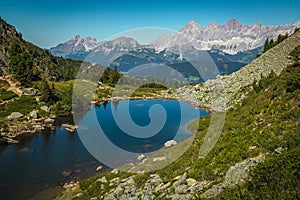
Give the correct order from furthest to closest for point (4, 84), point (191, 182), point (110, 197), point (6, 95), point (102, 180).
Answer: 1. point (4, 84)
2. point (6, 95)
3. point (102, 180)
4. point (110, 197)
5. point (191, 182)

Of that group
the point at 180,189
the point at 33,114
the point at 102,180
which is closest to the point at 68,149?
the point at 102,180

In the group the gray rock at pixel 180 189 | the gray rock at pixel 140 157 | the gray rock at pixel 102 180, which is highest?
the gray rock at pixel 180 189

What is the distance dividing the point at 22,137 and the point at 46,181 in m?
24.1

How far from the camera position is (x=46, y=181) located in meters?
31.9

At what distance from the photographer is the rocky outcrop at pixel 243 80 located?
5962 cm

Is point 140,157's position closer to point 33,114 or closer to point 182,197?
point 182,197

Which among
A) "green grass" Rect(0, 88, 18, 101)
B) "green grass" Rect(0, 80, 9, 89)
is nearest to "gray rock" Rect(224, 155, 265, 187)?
"green grass" Rect(0, 88, 18, 101)

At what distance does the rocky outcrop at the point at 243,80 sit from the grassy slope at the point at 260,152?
28.1m

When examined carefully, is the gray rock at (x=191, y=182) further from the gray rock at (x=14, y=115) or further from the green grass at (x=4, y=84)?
the green grass at (x=4, y=84)

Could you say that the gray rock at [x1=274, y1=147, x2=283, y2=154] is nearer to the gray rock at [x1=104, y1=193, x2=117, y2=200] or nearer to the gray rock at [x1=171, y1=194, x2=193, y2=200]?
the gray rock at [x1=171, y1=194, x2=193, y2=200]

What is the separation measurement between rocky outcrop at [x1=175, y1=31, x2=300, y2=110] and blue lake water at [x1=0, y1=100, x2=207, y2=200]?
12.6 meters

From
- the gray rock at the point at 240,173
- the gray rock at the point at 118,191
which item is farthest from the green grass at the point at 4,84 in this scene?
the gray rock at the point at 240,173

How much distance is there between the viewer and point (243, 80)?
69.9 m

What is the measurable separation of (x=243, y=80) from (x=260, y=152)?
5876cm
